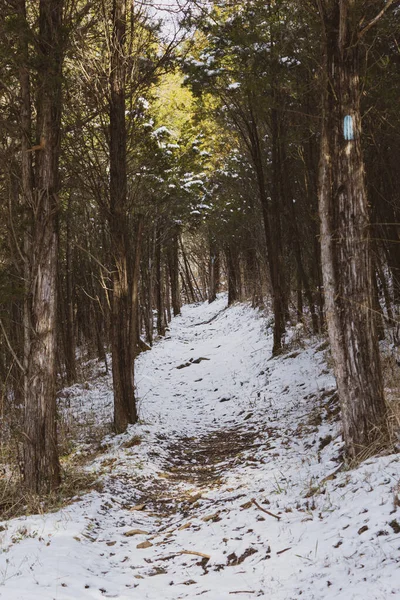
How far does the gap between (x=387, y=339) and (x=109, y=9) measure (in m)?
7.85

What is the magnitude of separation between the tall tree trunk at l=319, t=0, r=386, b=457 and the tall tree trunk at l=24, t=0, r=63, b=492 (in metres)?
3.44

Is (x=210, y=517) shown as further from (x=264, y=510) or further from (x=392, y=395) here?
(x=392, y=395)

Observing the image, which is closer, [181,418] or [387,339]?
[387,339]

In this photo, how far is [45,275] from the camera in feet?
19.9

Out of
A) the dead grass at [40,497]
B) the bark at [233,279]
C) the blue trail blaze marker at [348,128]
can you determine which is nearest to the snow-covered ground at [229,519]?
the dead grass at [40,497]

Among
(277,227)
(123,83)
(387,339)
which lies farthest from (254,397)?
(123,83)

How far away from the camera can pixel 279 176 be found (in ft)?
40.0

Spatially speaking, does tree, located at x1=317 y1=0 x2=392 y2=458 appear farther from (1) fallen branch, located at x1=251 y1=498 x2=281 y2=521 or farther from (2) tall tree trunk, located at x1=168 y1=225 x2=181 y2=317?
(2) tall tree trunk, located at x1=168 y1=225 x2=181 y2=317

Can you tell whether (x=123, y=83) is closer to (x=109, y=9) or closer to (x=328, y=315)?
(x=109, y=9)

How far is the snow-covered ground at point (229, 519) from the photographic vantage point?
136 inches

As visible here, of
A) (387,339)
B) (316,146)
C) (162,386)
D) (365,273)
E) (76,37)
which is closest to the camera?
(365,273)

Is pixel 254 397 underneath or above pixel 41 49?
underneath

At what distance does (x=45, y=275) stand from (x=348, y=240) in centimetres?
376

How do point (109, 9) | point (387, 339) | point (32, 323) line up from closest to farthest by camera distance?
point (32, 323), point (387, 339), point (109, 9)
